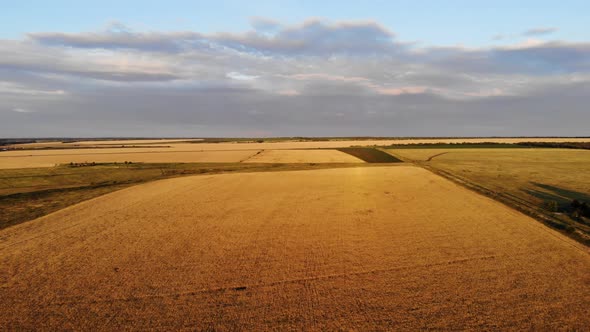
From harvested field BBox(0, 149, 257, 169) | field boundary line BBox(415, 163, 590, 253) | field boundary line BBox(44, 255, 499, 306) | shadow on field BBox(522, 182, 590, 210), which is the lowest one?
field boundary line BBox(44, 255, 499, 306)

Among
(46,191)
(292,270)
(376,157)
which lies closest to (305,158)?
(376,157)

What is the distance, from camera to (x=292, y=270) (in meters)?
11.8

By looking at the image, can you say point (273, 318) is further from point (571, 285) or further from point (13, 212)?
point (13, 212)

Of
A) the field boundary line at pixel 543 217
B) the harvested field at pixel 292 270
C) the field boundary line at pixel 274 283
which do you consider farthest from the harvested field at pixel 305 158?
the field boundary line at pixel 274 283

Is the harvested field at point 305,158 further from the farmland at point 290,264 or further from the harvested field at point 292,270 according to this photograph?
the harvested field at point 292,270

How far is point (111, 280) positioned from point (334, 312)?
310 inches

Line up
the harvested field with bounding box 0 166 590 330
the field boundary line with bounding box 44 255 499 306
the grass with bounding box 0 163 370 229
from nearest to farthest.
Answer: the harvested field with bounding box 0 166 590 330 → the field boundary line with bounding box 44 255 499 306 → the grass with bounding box 0 163 370 229

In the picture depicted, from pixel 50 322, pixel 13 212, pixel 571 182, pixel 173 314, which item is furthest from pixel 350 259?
pixel 571 182

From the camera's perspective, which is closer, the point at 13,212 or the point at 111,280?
the point at 111,280

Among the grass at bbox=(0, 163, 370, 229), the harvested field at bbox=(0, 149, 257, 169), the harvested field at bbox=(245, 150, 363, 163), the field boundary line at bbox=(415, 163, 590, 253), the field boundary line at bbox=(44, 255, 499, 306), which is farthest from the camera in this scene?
the harvested field at bbox=(245, 150, 363, 163)

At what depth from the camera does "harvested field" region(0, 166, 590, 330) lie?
28.7 ft

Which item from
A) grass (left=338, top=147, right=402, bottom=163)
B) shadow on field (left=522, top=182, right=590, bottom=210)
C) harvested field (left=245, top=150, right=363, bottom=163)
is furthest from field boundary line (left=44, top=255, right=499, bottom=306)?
grass (left=338, top=147, right=402, bottom=163)

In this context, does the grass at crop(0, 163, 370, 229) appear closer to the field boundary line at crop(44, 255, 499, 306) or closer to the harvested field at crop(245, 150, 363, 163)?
the field boundary line at crop(44, 255, 499, 306)

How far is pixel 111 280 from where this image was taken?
36.1 ft
